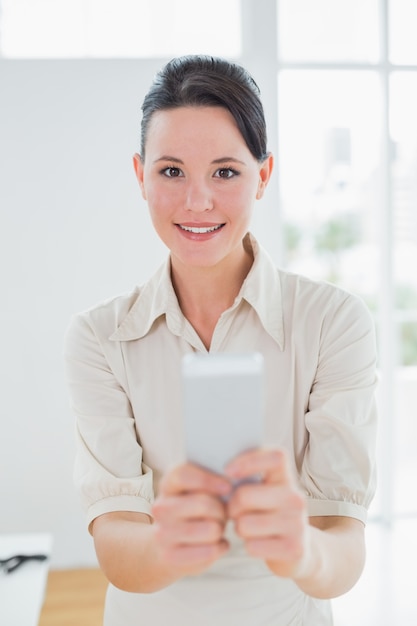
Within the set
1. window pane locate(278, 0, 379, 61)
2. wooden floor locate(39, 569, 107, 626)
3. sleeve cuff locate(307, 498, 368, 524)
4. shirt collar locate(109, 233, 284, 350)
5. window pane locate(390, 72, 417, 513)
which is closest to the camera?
sleeve cuff locate(307, 498, 368, 524)

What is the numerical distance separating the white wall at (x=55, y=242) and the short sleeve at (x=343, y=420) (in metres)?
2.33

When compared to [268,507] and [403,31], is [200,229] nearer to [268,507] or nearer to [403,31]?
[268,507]

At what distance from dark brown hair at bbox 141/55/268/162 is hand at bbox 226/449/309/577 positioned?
70 cm

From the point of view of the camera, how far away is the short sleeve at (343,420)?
115 centimetres

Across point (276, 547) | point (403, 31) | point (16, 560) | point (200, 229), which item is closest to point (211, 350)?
point (200, 229)

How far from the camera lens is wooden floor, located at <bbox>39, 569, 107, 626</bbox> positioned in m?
2.91

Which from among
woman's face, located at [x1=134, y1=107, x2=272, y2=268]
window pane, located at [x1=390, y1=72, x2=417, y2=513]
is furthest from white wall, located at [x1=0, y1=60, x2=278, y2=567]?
woman's face, located at [x1=134, y1=107, x2=272, y2=268]

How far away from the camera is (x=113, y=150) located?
3432mm

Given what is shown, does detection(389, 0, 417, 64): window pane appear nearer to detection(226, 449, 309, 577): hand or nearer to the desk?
the desk

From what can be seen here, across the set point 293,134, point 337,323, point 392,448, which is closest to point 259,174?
point 337,323

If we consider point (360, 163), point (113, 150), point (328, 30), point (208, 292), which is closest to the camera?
point (208, 292)

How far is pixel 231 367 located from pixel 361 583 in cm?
277

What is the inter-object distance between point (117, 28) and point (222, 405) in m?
3.28

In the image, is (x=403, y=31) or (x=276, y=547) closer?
(x=276, y=547)
